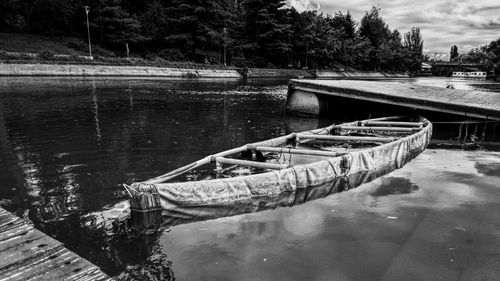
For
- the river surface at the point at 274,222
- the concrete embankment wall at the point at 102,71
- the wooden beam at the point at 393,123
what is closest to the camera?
the river surface at the point at 274,222

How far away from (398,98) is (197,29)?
198ft

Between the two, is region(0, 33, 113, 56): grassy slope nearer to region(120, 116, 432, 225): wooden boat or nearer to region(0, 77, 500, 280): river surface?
region(0, 77, 500, 280): river surface

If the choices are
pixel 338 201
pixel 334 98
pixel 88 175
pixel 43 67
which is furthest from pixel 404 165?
pixel 43 67

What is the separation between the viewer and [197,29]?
71375 mm

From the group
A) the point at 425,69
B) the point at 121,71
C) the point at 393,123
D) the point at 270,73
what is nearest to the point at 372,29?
the point at 425,69

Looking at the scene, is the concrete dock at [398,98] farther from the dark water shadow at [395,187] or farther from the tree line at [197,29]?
the tree line at [197,29]

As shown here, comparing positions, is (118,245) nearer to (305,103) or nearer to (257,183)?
(257,183)

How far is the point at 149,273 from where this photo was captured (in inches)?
182

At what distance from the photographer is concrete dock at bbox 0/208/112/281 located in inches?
146

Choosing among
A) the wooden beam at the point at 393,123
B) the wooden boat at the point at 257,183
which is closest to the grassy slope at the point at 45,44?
the wooden beam at the point at 393,123

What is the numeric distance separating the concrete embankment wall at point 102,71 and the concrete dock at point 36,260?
44.7 meters

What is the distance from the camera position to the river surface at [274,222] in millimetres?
4797

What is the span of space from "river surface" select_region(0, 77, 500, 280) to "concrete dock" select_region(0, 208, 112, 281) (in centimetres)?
70

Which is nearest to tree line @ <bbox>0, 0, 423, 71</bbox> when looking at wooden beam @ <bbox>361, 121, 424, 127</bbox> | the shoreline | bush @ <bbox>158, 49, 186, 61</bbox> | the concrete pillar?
bush @ <bbox>158, 49, 186, 61</bbox>
